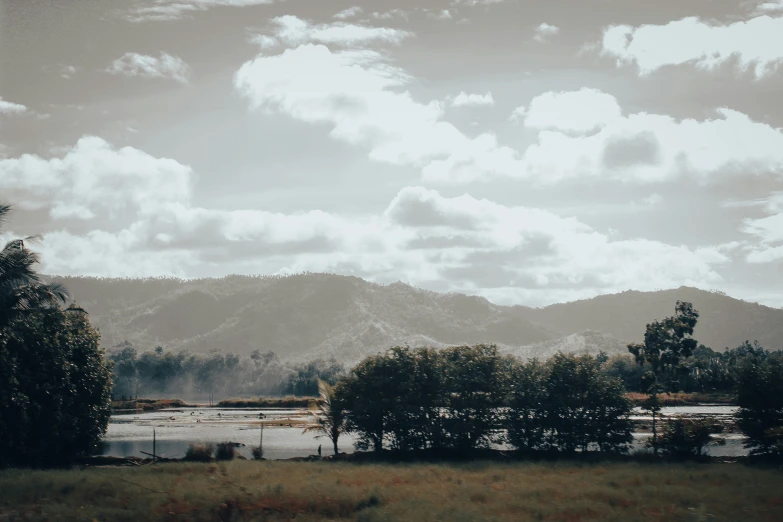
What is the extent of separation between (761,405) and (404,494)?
27.7 meters

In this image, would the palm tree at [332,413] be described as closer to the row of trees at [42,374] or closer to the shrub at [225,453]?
the shrub at [225,453]

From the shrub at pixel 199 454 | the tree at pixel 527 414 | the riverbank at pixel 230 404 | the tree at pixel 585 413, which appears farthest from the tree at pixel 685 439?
the riverbank at pixel 230 404

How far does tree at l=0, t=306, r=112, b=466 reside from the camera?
45.6 m

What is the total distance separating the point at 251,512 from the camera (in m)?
31.4

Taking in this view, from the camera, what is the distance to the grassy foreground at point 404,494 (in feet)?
98.6

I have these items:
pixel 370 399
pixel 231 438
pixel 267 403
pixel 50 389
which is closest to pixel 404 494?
pixel 370 399

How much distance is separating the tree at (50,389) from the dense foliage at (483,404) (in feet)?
63.1

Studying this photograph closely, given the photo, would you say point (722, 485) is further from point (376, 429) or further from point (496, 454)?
point (376, 429)

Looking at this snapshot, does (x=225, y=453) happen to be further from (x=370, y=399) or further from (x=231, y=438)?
(x=231, y=438)

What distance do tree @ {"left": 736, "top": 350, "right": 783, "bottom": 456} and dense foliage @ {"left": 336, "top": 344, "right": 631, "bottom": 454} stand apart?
7.63 m

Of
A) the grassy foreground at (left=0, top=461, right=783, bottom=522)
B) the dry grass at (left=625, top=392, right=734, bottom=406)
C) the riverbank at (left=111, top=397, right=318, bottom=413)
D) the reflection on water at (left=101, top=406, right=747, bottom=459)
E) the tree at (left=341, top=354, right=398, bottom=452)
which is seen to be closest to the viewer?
the grassy foreground at (left=0, top=461, right=783, bottom=522)

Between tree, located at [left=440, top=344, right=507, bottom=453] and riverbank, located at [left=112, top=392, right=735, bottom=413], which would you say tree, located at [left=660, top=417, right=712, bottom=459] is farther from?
riverbank, located at [left=112, top=392, right=735, bottom=413]

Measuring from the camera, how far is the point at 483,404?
49.8m

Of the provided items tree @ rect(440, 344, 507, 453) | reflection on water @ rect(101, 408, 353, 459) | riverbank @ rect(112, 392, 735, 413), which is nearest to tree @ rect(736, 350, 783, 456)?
tree @ rect(440, 344, 507, 453)
